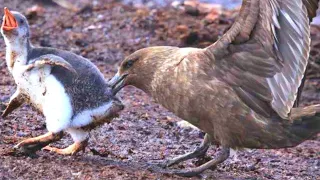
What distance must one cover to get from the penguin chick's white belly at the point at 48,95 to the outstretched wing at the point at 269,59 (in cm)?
98

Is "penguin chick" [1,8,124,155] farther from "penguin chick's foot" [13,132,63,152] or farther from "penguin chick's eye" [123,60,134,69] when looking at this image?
"penguin chick's eye" [123,60,134,69]

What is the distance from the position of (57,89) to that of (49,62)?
167mm

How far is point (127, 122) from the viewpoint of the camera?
7.42 meters

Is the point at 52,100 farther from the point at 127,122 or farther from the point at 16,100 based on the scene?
the point at 127,122

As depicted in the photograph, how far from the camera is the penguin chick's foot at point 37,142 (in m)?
5.78

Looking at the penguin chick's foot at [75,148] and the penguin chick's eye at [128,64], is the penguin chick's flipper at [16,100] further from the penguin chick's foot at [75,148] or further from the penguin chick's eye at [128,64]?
the penguin chick's eye at [128,64]

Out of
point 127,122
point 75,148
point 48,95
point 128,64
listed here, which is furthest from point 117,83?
point 127,122

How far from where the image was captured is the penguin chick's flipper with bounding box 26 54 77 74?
18.9 ft

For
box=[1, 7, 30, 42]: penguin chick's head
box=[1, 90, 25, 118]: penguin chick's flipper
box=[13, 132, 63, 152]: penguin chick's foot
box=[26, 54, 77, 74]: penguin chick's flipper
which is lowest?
box=[13, 132, 63, 152]: penguin chick's foot

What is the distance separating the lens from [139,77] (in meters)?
6.44

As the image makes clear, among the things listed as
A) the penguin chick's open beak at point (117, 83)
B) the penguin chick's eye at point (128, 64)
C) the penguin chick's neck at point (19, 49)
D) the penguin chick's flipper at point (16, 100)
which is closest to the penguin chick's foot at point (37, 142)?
the penguin chick's flipper at point (16, 100)

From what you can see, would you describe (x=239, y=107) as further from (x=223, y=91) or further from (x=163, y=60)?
(x=163, y=60)

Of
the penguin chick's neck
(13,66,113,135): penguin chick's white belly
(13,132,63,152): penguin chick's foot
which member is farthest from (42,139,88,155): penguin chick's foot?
the penguin chick's neck

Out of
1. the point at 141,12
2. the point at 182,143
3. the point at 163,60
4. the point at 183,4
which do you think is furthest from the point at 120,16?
the point at 163,60
